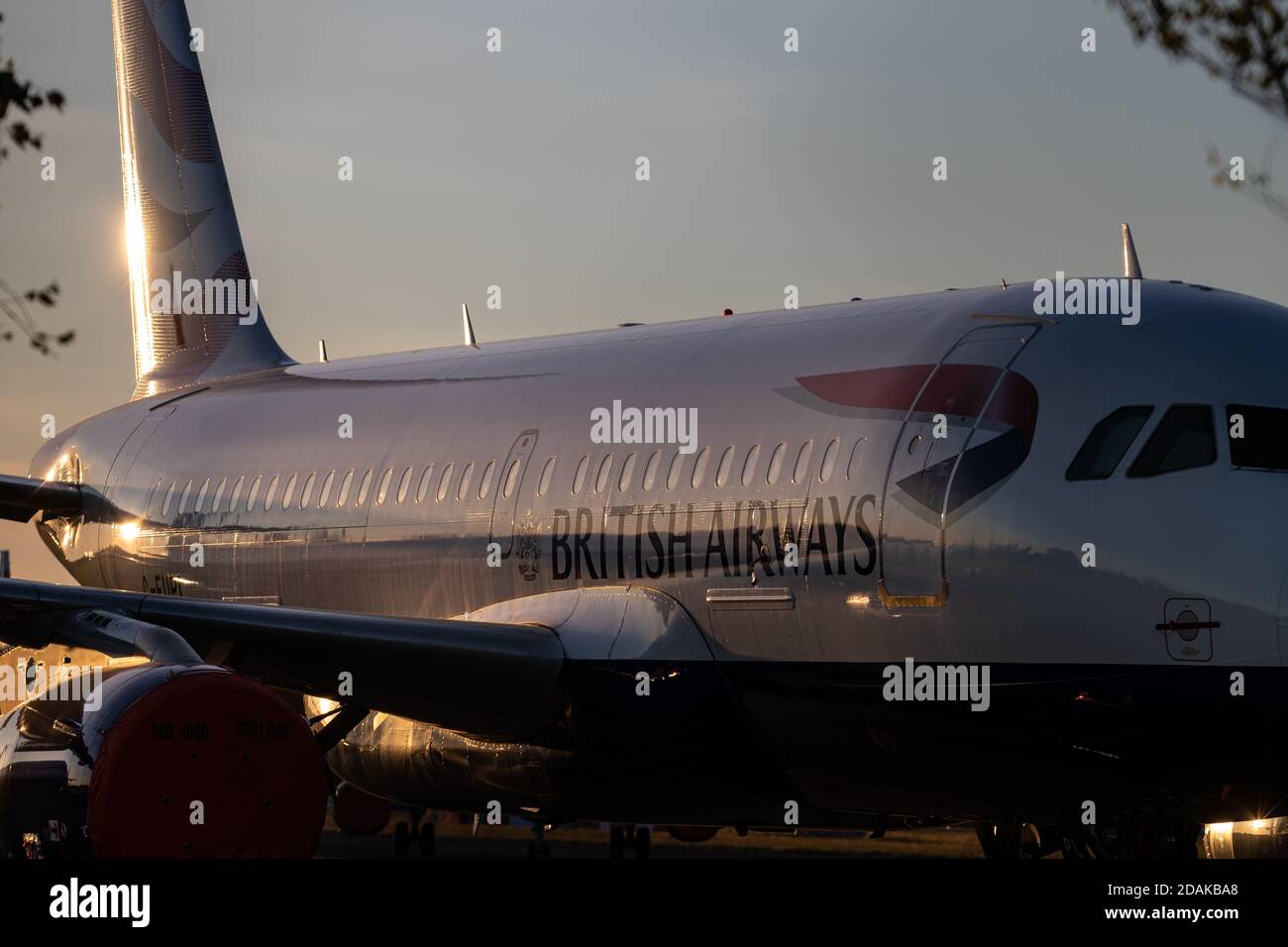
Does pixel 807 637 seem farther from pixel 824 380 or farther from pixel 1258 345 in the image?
pixel 1258 345

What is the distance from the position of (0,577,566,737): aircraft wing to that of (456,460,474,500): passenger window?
2.16m

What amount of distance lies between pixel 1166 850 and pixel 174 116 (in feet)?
54.2

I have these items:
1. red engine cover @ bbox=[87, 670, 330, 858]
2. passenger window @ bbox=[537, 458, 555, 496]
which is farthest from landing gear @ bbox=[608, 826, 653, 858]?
red engine cover @ bbox=[87, 670, 330, 858]

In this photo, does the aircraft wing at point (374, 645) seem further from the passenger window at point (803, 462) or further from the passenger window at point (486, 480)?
the passenger window at point (803, 462)

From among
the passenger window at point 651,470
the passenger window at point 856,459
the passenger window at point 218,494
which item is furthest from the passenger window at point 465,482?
the passenger window at point 856,459

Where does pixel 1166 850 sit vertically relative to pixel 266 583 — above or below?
below

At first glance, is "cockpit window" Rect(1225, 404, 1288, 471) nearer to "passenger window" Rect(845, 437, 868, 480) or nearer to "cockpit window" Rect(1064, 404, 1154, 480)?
"cockpit window" Rect(1064, 404, 1154, 480)

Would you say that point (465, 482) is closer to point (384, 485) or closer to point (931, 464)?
point (384, 485)

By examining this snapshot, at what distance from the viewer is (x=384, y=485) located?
55.9 ft

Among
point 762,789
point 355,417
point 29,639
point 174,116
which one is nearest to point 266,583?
point 355,417

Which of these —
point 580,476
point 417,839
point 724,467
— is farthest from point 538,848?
point 724,467

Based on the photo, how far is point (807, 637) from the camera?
12344 millimetres

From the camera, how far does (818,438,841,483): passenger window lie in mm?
12484
